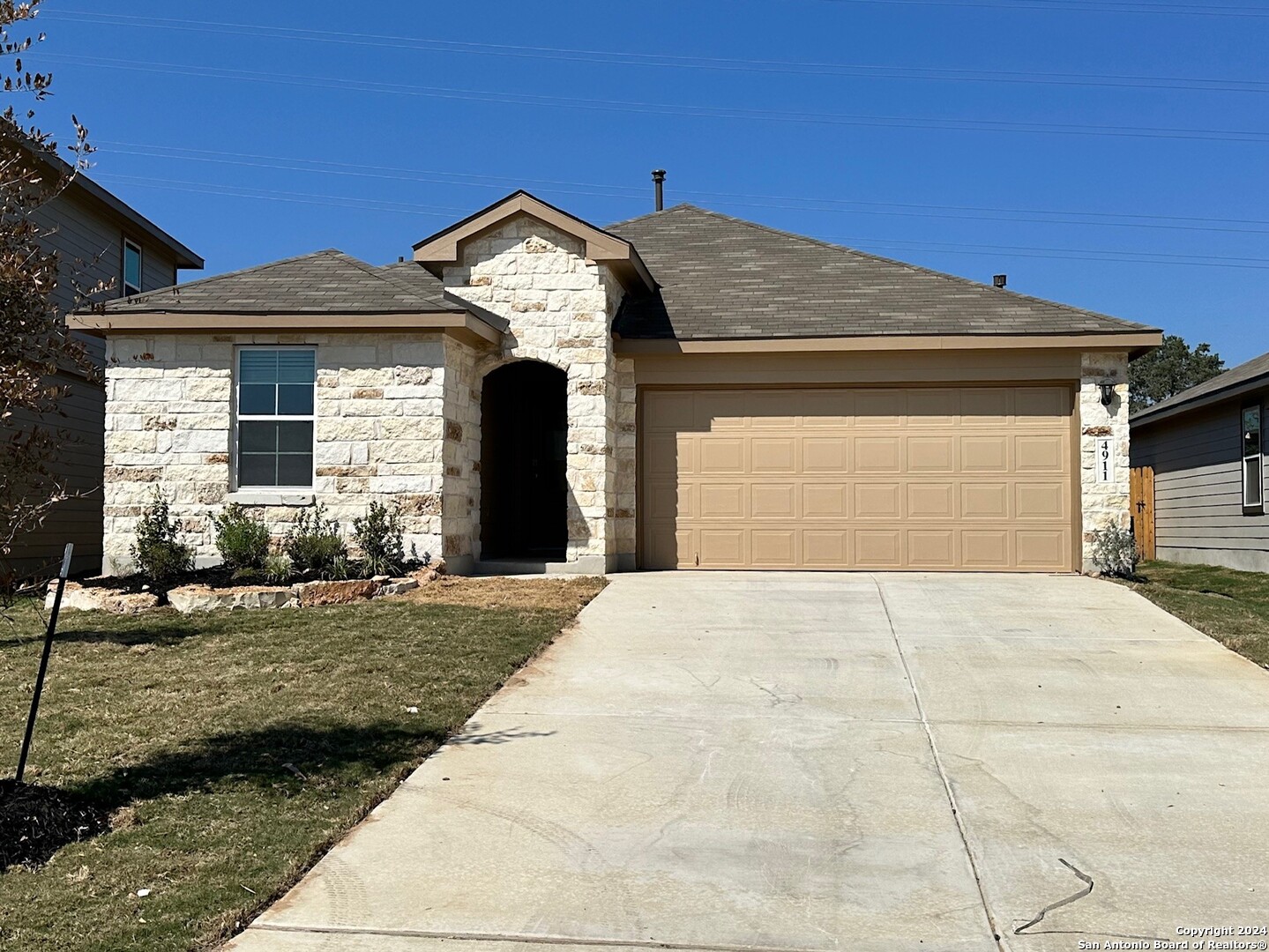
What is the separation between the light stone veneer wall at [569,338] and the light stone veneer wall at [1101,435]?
19.1 ft

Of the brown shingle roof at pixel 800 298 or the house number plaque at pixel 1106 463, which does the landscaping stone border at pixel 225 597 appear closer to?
the brown shingle roof at pixel 800 298

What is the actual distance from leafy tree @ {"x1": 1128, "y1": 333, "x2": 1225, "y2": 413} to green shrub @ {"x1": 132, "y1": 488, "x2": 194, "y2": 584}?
184ft

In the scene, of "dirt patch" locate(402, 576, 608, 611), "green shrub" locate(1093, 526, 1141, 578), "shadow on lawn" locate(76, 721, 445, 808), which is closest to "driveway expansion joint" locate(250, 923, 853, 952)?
"shadow on lawn" locate(76, 721, 445, 808)

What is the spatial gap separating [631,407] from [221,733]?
8.93 metres

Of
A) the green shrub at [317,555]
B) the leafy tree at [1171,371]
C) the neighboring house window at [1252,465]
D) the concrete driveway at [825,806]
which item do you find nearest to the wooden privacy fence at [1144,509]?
the neighboring house window at [1252,465]

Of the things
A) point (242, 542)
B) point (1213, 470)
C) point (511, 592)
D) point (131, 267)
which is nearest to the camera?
point (511, 592)

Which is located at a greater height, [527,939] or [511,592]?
[511,592]

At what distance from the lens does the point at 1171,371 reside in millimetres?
61656

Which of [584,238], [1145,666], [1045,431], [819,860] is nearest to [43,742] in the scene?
[819,860]

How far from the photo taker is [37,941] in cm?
393

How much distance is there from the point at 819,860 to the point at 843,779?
3.79 feet

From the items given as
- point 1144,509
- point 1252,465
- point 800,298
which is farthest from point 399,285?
point 1144,509

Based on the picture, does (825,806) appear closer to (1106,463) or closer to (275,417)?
(275,417)

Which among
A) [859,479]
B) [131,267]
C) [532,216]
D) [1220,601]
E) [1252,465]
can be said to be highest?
[131,267]
